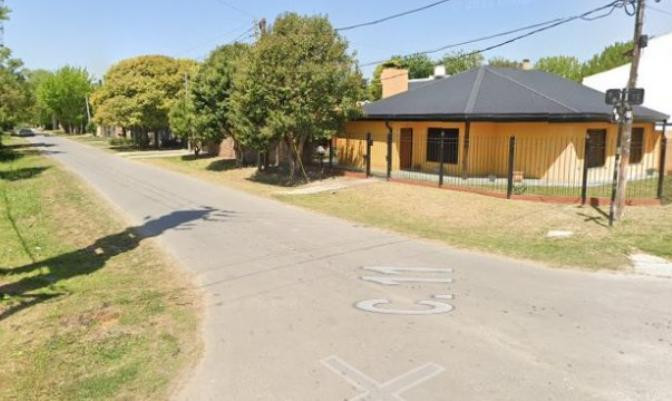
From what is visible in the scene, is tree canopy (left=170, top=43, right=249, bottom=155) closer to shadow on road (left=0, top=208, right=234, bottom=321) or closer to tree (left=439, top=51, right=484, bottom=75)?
shadow on road (left=0, top=208, right=234, bottom=321)

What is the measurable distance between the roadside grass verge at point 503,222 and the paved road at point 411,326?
1.03 metres

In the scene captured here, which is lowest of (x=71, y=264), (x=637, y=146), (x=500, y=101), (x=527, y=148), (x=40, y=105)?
(x=71, y=264)

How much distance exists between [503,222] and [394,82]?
16.5 m

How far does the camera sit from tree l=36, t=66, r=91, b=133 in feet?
242

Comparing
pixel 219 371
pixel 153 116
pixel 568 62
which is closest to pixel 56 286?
pixel 219 371

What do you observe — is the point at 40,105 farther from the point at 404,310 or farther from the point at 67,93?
the point at 404,310

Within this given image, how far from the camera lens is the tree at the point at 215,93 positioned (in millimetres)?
24406

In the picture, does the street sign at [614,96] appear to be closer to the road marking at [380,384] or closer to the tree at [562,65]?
the road marking at [380,384]

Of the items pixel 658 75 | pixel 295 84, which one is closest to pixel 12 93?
pixel 295 84

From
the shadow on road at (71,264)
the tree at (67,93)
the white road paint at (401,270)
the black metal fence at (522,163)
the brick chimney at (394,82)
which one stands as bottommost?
the shadow on road at (71,264)

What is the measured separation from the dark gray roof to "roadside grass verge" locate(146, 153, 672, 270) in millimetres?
3460

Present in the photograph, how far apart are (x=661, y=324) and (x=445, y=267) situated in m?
3.17

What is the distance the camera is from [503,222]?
1224 cm

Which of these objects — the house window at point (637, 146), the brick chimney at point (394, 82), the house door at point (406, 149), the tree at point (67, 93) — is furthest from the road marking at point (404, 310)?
the tree at point (67, 93)
